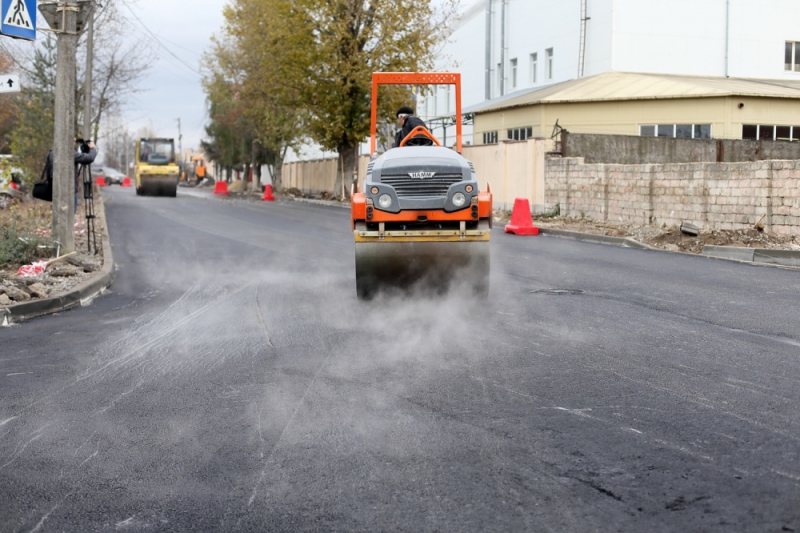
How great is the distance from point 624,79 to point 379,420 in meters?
34.7

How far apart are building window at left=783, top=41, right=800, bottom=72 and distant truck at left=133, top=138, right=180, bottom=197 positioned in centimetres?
2974

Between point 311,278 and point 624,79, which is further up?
point 624,79

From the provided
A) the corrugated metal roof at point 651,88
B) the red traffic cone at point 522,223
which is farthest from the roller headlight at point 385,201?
the corrugated metal roof at point 651,88

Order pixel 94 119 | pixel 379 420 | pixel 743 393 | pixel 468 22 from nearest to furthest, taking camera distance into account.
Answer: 1. pixel 379 420
2. pixel 743 393
3. pixel 94 119
4. pixel 468 22

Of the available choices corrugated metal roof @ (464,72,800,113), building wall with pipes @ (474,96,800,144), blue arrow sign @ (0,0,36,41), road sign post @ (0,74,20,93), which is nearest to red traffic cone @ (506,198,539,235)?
blue arrow sign @ (0,0,36,41)

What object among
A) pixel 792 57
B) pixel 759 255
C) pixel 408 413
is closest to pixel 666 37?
pixel 792 57

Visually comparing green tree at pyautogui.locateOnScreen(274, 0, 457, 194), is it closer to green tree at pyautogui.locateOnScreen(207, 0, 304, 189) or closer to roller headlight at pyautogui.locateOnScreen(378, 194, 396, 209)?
green tree at pyautogui.locateOnScreen(207, 0, 304, 189)

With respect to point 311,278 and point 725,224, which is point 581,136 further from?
point 311,278

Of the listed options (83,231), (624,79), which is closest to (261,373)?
(83,231)

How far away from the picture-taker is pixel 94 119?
136 feet

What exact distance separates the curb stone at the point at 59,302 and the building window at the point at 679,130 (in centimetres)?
2645

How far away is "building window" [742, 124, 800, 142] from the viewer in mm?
34625

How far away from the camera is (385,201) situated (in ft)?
30.9

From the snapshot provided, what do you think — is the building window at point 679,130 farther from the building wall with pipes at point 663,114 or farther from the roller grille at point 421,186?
the roller grille at point 421,186
